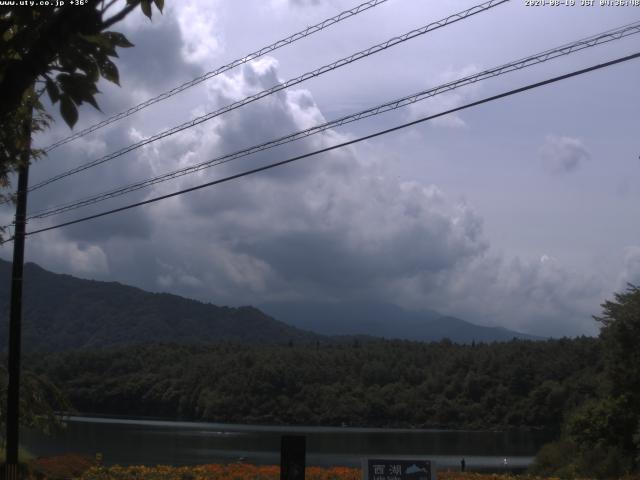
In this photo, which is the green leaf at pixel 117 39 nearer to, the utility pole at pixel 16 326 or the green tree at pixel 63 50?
the green tree at pixel 63 50

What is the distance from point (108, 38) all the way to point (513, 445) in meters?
76.5

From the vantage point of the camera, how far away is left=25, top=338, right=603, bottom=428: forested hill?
355ft

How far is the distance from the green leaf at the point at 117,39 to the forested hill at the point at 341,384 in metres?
98.0

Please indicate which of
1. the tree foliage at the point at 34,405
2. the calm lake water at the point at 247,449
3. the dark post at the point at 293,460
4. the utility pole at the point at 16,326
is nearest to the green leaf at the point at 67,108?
the dark post at the point at 293,460

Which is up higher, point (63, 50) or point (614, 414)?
point (63, 50)

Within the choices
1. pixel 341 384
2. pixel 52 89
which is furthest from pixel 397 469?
pixel 341 384

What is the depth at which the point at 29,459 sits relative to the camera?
23.5m

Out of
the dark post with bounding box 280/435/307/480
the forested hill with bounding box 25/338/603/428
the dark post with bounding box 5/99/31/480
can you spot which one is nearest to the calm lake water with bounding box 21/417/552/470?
the forested hill with bounding box 25/338/603/428

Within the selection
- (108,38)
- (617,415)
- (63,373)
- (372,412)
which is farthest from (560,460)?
(63,373)

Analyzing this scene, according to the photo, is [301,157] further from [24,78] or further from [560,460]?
[560,460]

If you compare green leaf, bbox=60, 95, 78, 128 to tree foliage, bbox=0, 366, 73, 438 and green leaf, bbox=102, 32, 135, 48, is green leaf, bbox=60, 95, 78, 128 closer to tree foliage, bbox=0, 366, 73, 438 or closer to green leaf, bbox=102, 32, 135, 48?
green leaf, bbox=102, 32, 135, 48

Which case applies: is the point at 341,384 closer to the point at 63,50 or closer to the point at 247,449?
the point at 247,449

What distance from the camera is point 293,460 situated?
12828 millimetres

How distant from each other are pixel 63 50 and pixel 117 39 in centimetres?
35
